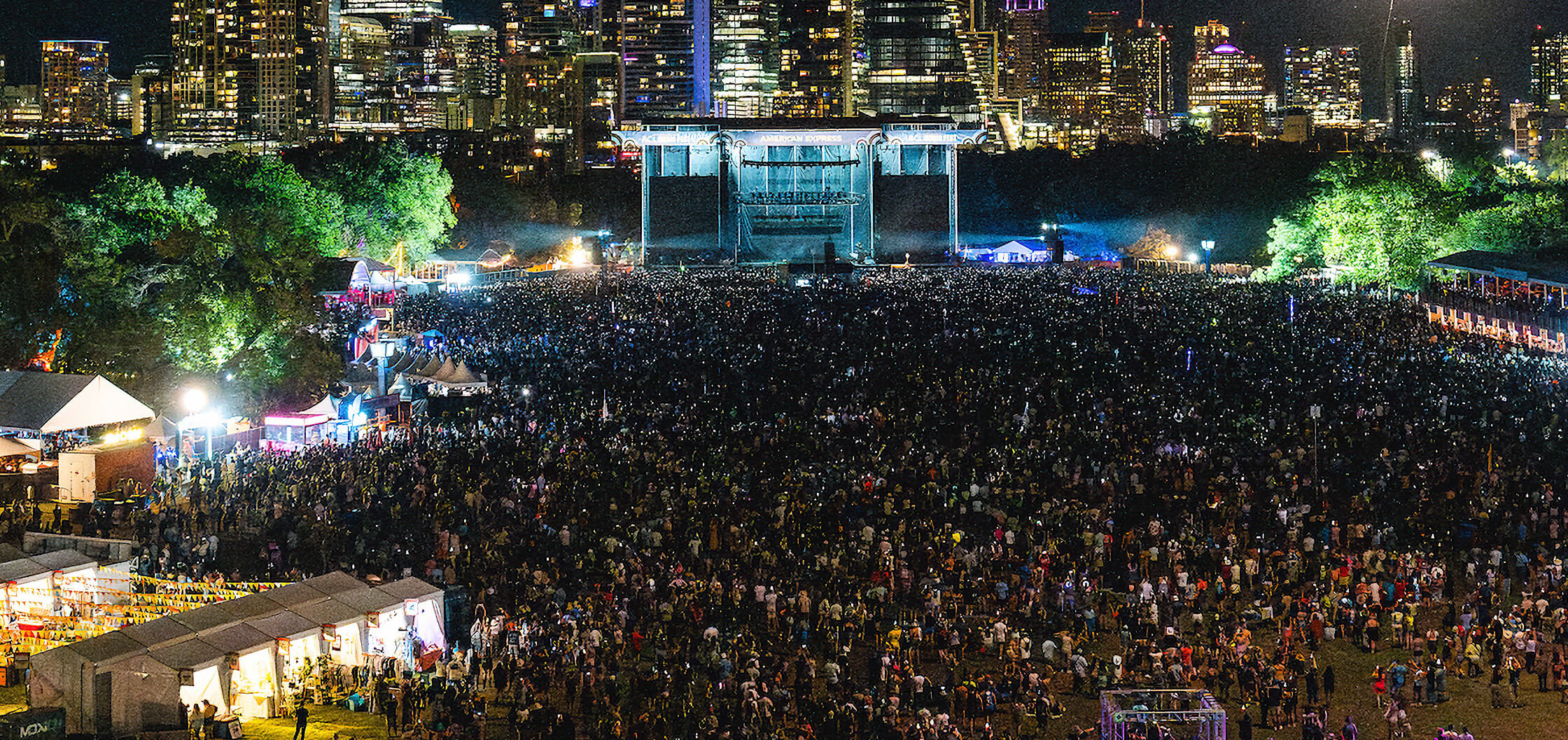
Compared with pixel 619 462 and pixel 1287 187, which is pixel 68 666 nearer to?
pixel 619 462

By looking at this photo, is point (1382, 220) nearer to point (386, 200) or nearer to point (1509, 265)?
point (1509, 265)

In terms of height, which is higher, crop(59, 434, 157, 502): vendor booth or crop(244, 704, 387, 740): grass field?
crop(59, 434, 157, 502): vendor booth

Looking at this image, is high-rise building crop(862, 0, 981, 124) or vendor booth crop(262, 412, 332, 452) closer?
vendor booth crop(262, 412, 332, 452)

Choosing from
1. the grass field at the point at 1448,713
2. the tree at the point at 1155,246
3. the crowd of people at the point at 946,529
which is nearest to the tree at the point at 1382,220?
the crowd of people at the point at 946,529

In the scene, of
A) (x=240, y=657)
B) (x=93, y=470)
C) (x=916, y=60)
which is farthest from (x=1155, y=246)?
(x=916, y=60)

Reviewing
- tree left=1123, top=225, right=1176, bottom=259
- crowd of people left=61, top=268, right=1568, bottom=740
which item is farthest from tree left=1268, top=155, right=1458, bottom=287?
tree left=1123, top=225, right=1176, bottom=259

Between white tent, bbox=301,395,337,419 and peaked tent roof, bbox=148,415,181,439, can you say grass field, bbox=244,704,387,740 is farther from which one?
white tent, bbox=301,395,337,419

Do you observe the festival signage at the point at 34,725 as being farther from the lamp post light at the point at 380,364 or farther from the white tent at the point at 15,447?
the lamp post light at the point at 380,364

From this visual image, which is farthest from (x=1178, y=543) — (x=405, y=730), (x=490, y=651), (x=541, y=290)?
(x=541, y=290)
